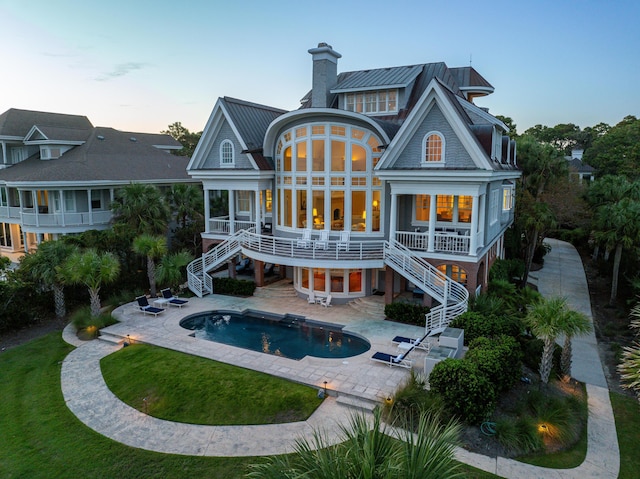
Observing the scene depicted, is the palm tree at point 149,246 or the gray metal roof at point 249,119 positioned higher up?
the gray metal roof at point 249,119

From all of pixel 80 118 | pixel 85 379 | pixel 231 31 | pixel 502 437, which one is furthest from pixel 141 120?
pixel 502 437

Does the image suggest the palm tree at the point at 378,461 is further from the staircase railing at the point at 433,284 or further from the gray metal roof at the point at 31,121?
the gray metal roof at the point at 31,121

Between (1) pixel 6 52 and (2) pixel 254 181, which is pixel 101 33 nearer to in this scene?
(1) pixel 6 52

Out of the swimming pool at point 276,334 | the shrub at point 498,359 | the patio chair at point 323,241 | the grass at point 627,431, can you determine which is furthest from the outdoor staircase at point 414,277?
the grass at point 627,431

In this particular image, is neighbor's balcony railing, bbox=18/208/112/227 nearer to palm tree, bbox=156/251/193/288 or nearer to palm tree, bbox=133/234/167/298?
palm tree, bbox=133/234/167/298

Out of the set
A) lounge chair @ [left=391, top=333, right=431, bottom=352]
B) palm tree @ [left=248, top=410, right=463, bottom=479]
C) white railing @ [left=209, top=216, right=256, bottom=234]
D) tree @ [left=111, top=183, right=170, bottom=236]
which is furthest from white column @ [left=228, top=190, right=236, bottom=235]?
palm tree @ [left=248, top=410, right=463, bottom=479]

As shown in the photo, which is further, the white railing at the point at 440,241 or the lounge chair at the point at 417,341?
the white railing at the point at 440,241

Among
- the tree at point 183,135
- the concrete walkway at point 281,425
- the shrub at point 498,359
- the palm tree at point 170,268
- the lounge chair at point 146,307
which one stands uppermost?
the tree at point 183,135

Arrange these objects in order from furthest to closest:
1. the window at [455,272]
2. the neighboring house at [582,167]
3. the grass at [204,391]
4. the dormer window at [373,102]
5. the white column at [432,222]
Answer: the neighboring house at [582,167]
the dormer window at [373,102]
the window at [455,272]
the white column at [432,222]
the grass at [204,391]
